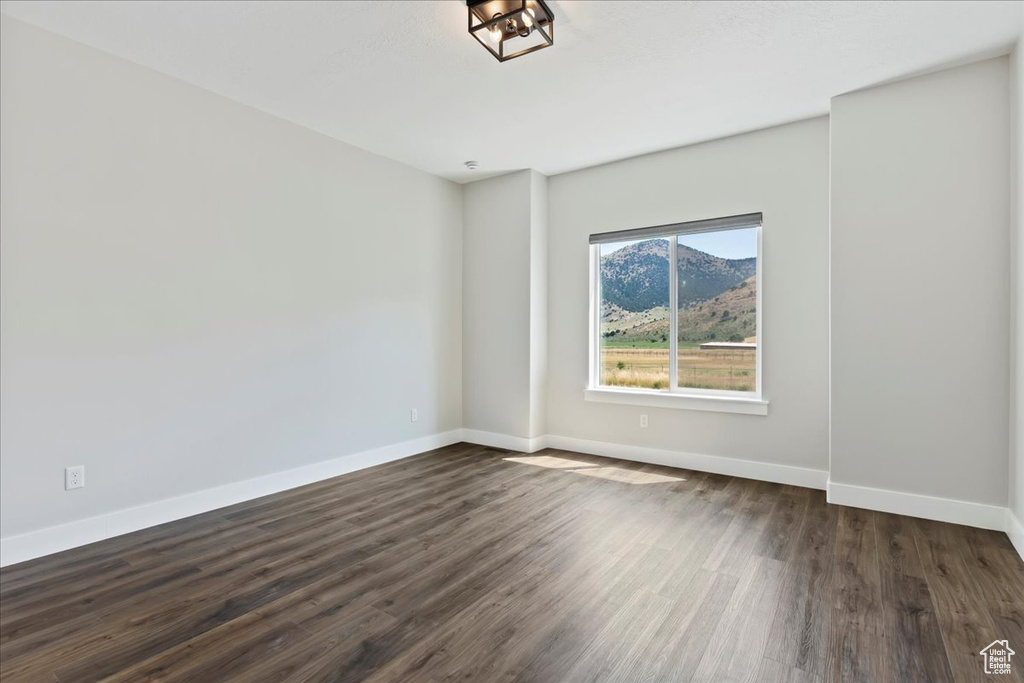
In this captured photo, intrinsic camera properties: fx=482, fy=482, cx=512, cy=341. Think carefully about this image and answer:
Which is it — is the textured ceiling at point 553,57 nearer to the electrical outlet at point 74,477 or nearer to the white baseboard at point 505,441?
the electrical outlet at point 74,477

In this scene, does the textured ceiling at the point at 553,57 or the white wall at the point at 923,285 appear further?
the white wall at the point at 923,285

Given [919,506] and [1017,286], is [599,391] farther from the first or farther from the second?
[1017,286]

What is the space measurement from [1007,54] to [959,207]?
0.88 m

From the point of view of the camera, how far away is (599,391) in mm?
4621

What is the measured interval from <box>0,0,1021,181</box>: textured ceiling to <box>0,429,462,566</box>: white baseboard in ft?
8.74

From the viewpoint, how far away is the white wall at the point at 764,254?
3613 mm

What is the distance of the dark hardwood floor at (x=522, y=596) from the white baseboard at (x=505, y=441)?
141cm

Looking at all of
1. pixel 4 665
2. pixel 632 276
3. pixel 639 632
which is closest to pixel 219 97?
pixel 4 665

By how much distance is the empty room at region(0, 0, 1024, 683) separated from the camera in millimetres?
1957

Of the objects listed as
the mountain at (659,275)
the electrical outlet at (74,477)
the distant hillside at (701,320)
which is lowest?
the electrical outlet at (74,477)

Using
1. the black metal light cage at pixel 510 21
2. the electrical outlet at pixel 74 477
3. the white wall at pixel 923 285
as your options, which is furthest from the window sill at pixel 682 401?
the electrical outlet at pixel 74 477

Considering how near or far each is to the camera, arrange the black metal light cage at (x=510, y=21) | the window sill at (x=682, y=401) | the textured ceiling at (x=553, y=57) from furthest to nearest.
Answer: the window sill at (x=682, y=401), the textured ceiling at (x=553, y=57), the black metal light cage at (x=510, y=21)

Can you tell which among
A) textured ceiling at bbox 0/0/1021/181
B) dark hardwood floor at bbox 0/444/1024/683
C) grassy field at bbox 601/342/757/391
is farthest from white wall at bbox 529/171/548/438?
dark hardwood floor at bbox 0/444/1024/683

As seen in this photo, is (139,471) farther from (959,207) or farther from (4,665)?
(959,207)
